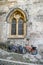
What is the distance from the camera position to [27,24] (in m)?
9.66

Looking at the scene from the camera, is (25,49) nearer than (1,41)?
Yes

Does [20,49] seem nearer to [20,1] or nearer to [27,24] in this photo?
[27,24]

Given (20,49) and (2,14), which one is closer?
(20,49)

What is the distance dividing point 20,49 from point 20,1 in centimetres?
233

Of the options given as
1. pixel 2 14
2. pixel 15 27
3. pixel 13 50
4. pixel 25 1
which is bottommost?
pixel 13 50

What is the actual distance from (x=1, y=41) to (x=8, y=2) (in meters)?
1.92

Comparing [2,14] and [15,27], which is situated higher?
[2,14]

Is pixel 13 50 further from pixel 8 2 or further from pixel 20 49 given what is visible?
pixel 8 2

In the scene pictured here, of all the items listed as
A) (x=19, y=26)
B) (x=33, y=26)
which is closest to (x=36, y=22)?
(x=33, y=26)

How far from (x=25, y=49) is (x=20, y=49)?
0.23 m

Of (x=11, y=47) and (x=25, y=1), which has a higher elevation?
(x=25, y=1)

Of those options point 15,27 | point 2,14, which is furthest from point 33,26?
point 2,14

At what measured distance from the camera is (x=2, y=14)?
10.1m

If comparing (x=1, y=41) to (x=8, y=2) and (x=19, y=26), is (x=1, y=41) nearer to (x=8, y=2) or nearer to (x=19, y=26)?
(x=19, y=26)
